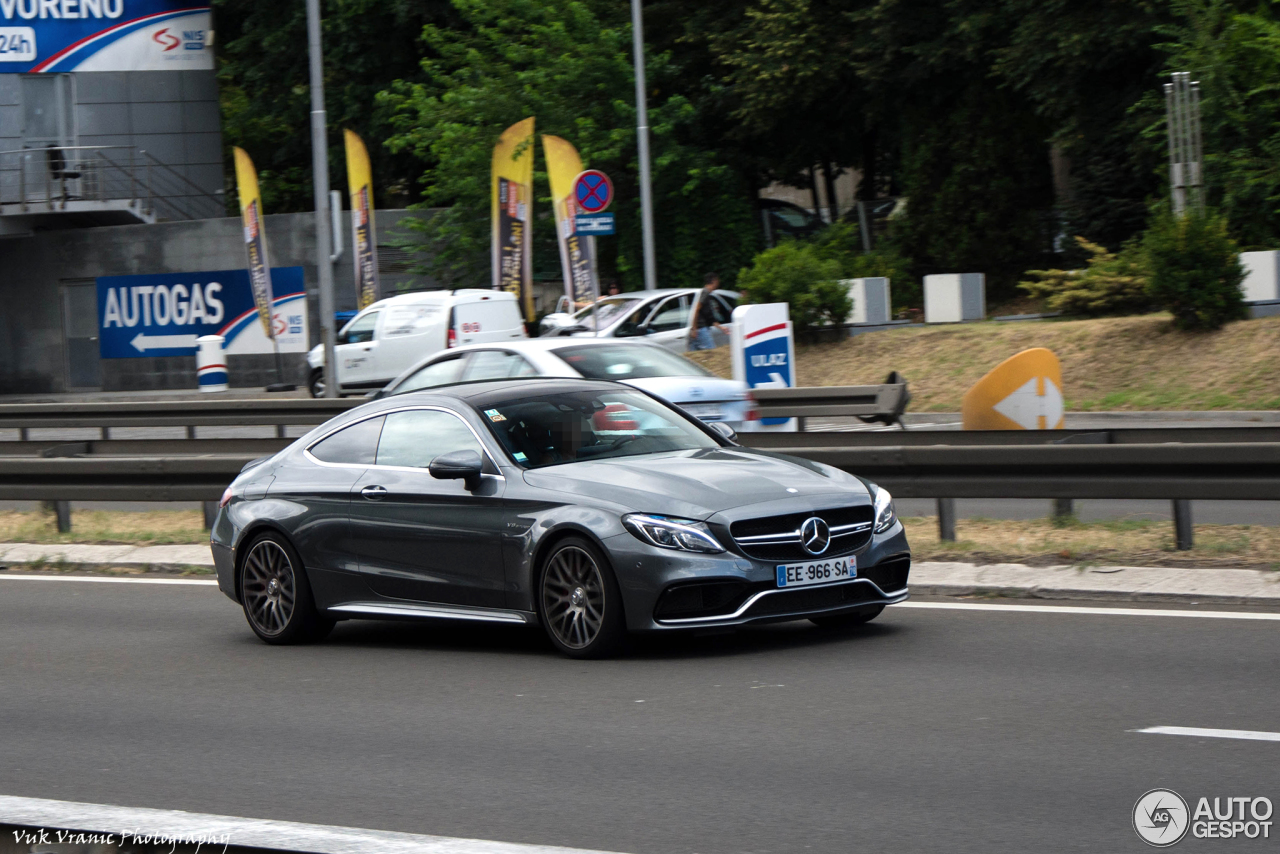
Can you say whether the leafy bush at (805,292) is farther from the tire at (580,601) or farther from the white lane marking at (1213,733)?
the white lane marking at (1213,733)

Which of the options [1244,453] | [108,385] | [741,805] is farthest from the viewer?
[108,385]

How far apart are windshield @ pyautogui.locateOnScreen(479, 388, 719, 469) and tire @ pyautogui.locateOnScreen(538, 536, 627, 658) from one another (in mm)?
645

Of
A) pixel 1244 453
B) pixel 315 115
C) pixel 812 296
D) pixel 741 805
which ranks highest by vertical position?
pixel 315 115

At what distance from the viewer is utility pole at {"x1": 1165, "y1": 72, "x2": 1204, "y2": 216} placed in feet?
87.0

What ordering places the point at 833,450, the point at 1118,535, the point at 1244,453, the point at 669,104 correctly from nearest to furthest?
the point at 1244,453 → the point at 1118,535 → the point at 833,450 → the point at 669,104

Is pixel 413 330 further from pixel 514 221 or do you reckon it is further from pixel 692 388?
pixel 692 388

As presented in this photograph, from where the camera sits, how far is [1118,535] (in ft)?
35.4

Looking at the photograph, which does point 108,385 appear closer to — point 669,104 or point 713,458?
point 669,104

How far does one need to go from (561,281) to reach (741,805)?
34199 millimetres

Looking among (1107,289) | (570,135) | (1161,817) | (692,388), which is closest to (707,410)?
(692,388)

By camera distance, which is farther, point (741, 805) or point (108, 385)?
point (108, 385)

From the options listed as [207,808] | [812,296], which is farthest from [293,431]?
[207,808]

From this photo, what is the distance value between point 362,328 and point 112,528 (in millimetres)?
13707

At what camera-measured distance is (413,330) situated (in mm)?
28266
